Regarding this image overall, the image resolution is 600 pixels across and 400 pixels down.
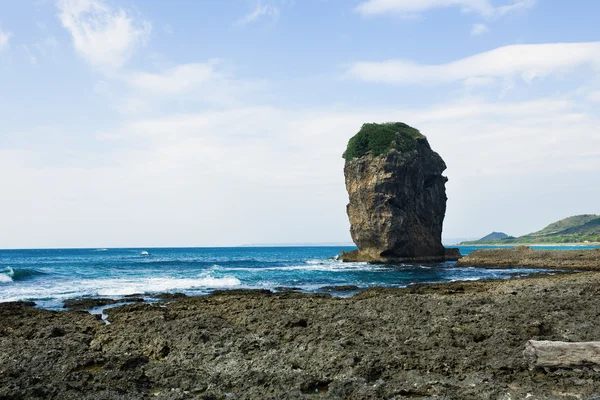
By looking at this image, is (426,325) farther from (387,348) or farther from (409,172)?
(409,172)

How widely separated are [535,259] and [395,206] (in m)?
17.2

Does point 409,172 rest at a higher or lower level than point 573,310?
higher

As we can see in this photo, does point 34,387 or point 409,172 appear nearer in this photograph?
point 34,387

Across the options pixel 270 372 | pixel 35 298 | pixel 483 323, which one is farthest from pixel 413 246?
pixel 270 372

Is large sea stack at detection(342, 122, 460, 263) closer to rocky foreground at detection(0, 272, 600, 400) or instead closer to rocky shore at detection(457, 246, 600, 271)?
rocky shore at detection(457, 246, 600, 271)

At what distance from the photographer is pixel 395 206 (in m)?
58.7

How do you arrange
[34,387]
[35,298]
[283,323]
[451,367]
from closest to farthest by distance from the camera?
[34,387]
[451,367]
[283,323]
[35,298]

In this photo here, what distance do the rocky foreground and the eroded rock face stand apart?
43.7 meters

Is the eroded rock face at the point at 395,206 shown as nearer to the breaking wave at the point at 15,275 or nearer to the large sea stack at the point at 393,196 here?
the large sea stack at the point at 393,196

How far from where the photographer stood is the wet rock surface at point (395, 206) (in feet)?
192

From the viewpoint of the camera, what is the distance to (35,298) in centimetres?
2658

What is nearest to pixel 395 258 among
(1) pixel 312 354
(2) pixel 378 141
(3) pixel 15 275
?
(2) pixel 378 141

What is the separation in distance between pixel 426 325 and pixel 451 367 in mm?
2771

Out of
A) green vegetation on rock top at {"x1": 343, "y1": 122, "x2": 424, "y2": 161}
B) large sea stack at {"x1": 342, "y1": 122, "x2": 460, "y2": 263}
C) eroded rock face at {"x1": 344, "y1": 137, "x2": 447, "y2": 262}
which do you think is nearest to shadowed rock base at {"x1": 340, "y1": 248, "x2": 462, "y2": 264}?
large sea stack at {"x1": 342, "y1": 122, "x2": 460, "y2": 263}
